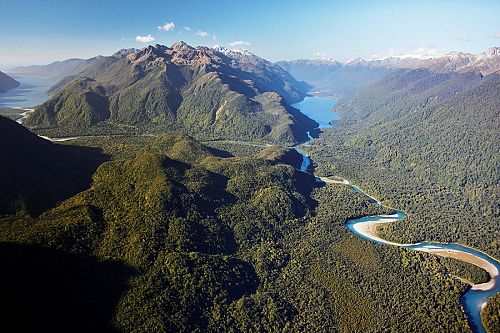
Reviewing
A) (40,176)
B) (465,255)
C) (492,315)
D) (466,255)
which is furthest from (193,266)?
(466,255)

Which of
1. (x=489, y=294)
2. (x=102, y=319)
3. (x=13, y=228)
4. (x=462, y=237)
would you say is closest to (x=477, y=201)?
(x=462, y=237)

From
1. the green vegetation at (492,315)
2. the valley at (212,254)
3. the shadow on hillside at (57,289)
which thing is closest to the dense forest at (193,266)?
the shadow on hillside at (57,289)

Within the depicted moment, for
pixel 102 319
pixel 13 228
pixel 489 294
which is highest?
pixel 13 228

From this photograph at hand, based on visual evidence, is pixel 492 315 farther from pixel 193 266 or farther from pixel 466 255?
pixel 193 266

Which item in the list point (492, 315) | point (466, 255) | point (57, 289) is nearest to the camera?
point (57, 289)

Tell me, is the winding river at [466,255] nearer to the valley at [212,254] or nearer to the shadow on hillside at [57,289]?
the valley at [212,254]

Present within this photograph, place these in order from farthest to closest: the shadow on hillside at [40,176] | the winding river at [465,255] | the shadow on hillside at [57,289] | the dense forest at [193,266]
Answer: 1. the shadow on hillside at [40,176]
2. the winding river at [465,255]
3. the dense forest at [193,266]
4. the shadow on hillside at [57,289]

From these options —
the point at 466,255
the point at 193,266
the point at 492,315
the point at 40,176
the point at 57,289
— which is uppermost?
the point at 40,176

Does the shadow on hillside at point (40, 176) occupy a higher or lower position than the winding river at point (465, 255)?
higher

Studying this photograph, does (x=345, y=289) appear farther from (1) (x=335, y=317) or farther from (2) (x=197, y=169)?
(2) (x=197, y=169)
